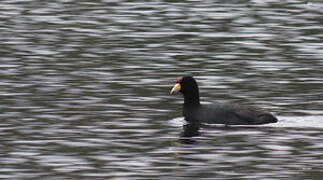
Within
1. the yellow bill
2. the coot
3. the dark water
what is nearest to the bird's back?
the coot

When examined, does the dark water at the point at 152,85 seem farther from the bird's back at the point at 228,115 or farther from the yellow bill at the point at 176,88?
the yellow bill at the point at 176,88

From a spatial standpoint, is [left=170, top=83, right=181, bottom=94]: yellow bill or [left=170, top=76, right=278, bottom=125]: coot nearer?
[left=170, top=76, right=278, bottom=125]: coot

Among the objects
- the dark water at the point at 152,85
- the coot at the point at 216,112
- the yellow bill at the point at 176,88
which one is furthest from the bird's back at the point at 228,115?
the yellow bill at the point at 176,88

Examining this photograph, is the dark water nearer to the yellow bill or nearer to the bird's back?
the bird's back

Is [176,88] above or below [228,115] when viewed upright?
above

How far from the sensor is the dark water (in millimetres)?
20203

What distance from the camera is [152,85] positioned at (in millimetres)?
29297

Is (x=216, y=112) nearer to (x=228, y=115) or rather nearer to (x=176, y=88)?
(x=228, y=115)

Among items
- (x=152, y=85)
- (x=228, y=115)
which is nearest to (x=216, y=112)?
(x=228, y=115)

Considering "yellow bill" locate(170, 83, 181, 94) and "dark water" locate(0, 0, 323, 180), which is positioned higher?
"yellow bill" locate(170, 83, 181, 94)

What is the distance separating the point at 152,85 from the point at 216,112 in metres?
5.15

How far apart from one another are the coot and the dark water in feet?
1.02

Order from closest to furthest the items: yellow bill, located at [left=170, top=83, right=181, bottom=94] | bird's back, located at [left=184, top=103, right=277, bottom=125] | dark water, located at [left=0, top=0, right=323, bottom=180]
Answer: dark water, located at [left=0, top=0, right=323, bottom=180], bird's back, located at [left=184, top=103, right=277, bottom=125], yellow bill, located at [left=170, top=83, right=181, bottom=94]

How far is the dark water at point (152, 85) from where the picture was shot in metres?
20.2
